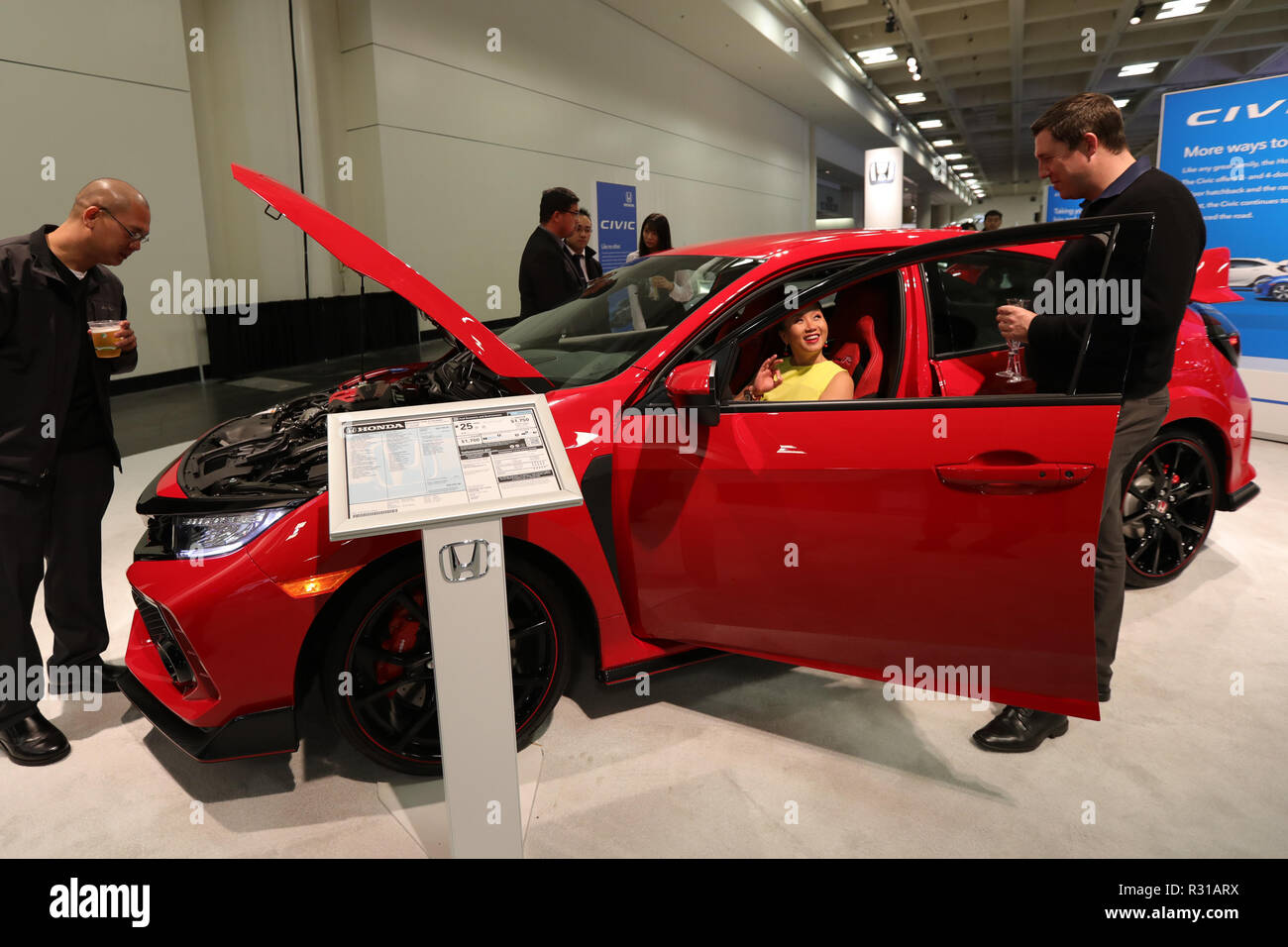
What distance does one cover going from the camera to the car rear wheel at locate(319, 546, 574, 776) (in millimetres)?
1944

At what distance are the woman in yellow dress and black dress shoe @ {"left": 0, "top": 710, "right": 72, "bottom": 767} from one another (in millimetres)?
2201

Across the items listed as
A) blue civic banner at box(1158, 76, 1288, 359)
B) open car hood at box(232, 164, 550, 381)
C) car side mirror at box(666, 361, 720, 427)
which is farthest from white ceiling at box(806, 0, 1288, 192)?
open car hood at box(232, 164, 550, 381)

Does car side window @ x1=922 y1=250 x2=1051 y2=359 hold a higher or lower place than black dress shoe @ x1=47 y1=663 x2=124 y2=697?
higher

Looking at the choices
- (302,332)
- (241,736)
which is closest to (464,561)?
(241,736)

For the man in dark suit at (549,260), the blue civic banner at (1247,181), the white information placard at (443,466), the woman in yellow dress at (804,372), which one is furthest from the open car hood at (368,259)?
the blue civic banner at (1247,181)

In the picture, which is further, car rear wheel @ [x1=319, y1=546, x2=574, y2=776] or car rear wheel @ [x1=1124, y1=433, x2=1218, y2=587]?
car rear wheel @ [x1=1124, y1=433, x2=1218, y2=587]

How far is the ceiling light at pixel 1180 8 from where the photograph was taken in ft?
38.8

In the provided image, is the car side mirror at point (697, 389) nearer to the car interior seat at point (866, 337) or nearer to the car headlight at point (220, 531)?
the car interior seat at point (866, 337)

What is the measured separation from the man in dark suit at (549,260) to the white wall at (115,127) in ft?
13.5

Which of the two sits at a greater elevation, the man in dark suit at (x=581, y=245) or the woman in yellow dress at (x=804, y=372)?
the man in dark suit at (x=581, y=245)

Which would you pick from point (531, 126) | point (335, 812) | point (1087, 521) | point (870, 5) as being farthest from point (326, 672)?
point (870, 5)

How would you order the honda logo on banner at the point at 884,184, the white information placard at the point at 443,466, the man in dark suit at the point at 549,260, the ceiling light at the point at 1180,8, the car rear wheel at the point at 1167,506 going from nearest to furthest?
1. the white information placard at the point at 443,466
2. the car rear wheel at the point at 1167,506
3. the man in dark suit at the point at 549,260
4. the ceiling light at the point at 1180,8
5. the honda logo on banner at the point at 884,184

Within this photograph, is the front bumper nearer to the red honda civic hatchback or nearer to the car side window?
the red honda civic hatchback
